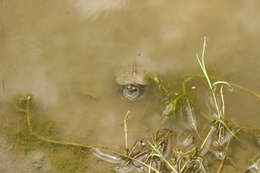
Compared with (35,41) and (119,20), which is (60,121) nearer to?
(35,41)

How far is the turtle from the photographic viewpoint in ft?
7.55

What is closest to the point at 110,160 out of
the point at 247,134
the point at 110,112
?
the point at 110,112

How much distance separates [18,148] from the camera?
219 cm

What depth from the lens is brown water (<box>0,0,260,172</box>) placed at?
2.27 m

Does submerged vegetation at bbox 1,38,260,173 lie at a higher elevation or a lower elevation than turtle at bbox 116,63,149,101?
lower

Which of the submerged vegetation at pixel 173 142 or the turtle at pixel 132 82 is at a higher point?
the turtle at pixel 132 82

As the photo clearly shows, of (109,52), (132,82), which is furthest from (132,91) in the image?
(109,52)

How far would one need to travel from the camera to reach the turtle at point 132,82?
230 centimetres

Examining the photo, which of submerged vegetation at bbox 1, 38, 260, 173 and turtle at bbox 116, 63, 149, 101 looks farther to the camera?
turtle at bbox 116, 63, 149, 101

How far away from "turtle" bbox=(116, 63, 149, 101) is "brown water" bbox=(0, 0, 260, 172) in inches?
1.4

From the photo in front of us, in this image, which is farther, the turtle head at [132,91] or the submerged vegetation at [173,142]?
the turtle head at [132,91]

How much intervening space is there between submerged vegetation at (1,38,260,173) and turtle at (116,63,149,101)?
0.08 m

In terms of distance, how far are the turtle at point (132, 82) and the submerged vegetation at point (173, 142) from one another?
0.25 ft

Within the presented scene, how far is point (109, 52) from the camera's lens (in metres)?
2.37
